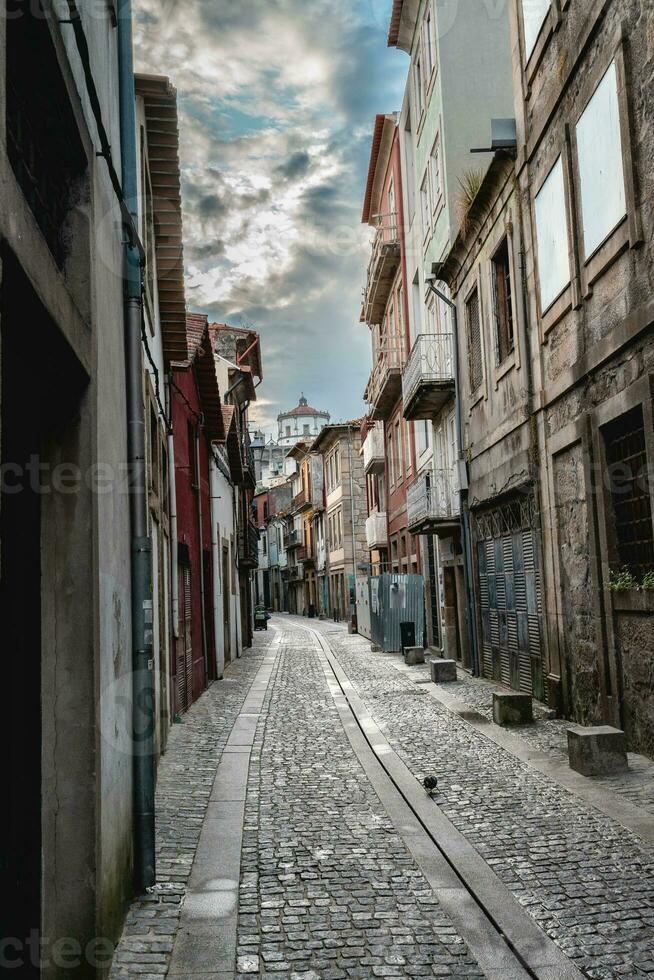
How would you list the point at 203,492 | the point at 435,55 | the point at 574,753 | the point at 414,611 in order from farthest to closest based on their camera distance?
the point at 414,611 < the point at 435,55 < the point at 203,492 < the point at 574,753

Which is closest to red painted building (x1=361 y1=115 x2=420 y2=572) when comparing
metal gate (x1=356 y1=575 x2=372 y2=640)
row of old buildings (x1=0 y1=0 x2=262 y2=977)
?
metal gate (x1=356 y1=575 x2=372 y2=640)

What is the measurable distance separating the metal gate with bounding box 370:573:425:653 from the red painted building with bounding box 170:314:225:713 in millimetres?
6038

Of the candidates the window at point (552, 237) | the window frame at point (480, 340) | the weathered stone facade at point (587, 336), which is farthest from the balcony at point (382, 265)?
the window at point (552, 237)

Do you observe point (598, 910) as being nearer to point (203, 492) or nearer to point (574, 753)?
point (574, 753)

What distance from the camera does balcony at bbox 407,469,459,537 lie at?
19.3 meters

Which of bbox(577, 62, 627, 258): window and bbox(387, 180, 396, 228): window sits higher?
bbox(387, 180, 396, 228): window

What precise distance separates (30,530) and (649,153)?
6.59 m

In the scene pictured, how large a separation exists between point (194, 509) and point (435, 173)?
10.3 metres

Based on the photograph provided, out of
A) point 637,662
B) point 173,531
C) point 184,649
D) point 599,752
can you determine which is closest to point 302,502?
point 184,649

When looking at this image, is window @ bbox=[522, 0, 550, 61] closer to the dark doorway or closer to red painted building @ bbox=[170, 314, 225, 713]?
red painted building @ bbox=[170, 314, 225, 713]

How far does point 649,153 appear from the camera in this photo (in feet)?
26.6

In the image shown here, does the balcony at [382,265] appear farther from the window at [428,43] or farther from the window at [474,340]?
the window at [474,340]

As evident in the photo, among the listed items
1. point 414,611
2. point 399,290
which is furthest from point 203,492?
point 399,290

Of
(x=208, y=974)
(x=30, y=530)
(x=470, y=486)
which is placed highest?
(x=470, y=486)
